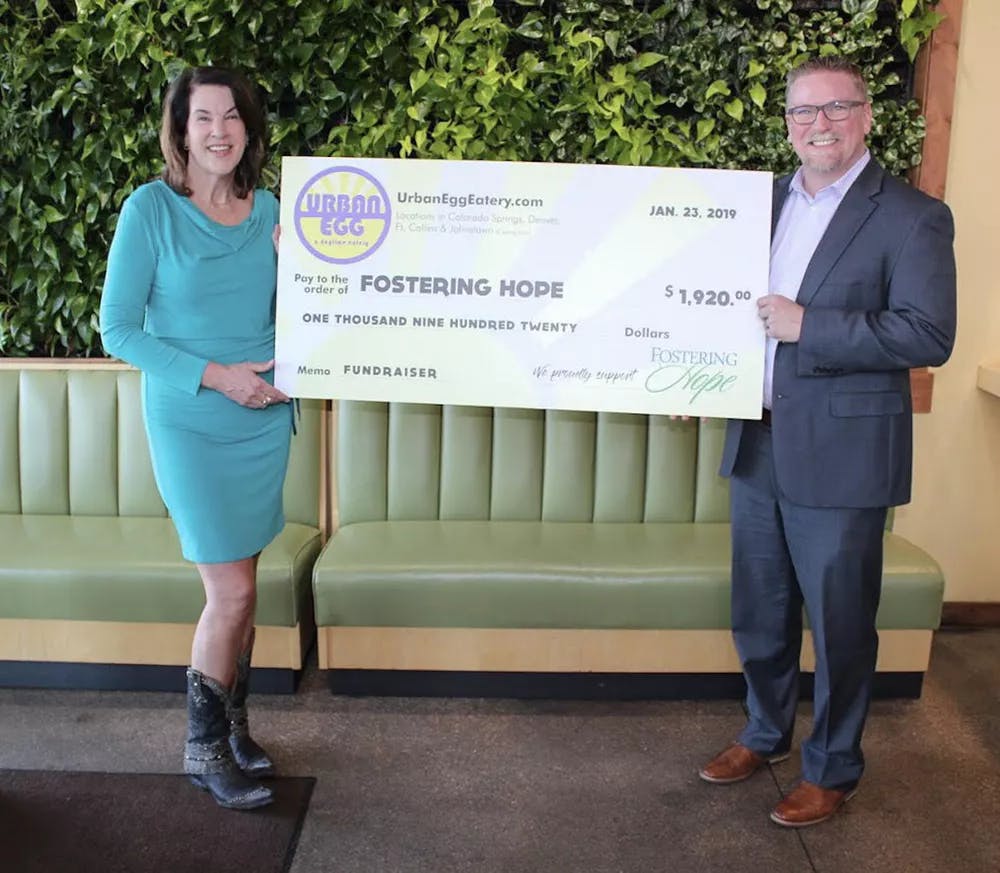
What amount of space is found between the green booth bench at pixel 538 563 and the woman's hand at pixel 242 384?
75 cm

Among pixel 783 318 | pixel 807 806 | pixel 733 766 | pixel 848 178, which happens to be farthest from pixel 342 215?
pixel 807 806

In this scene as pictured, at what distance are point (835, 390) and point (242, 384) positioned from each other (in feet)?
4.49

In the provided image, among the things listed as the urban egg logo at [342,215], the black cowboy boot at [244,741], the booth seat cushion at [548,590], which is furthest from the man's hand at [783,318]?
the black cowboy boot at [244,741]

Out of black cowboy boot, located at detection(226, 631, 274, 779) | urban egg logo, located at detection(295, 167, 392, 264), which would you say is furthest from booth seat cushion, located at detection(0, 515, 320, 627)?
urban egg logo, located at detection(295, 167, 392, 264)

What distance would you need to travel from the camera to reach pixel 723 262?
2.47m

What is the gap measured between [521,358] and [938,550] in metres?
2.05

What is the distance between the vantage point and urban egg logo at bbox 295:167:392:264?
8.21 feet

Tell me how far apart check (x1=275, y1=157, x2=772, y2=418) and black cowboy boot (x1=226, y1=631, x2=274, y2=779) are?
76 centimetres

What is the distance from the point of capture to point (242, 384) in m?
2.28

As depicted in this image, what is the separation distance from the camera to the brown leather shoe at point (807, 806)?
7.88 feet

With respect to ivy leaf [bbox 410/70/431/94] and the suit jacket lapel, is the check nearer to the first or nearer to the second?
the suit jacket lapel

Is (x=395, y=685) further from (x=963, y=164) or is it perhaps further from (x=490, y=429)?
(x=963, y=164)

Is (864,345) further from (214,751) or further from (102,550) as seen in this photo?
(102,550)

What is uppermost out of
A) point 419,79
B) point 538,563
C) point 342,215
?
point 419,79
